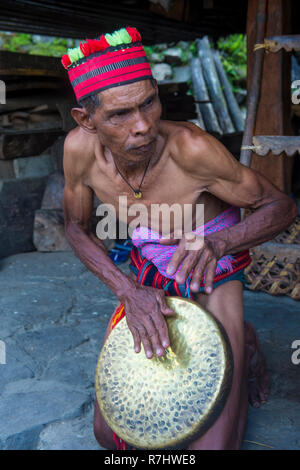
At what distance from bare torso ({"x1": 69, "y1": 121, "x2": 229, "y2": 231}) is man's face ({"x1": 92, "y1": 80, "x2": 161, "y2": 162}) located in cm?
18

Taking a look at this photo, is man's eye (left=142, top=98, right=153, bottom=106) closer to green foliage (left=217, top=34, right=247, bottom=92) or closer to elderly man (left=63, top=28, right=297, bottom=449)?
elderly man (left=63, top=28, right=297, bottom=449)

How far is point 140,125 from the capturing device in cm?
192

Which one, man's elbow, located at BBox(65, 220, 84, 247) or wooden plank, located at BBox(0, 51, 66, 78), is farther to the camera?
wooden plank, located at BBox(0, 51, 66, 78)

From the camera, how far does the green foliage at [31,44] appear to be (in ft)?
35.5

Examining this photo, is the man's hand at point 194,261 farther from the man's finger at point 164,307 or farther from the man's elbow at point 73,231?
the man's elbow at point 73,231

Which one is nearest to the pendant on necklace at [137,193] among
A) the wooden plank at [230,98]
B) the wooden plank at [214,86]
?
the wooden plank at [214,86]

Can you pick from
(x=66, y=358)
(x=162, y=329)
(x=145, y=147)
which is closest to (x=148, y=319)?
(x=162, y=329)

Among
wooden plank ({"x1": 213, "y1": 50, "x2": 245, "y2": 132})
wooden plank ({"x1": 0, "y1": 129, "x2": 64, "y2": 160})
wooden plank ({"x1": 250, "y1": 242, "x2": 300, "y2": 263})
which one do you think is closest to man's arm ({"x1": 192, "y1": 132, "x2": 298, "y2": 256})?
wooden plank ({"x1": 250, "y1": 242, "x2": 300, "y2": 263})

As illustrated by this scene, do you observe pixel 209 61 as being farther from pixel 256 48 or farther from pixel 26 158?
pixel 256 48

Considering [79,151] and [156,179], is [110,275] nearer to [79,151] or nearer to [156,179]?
[156,179]

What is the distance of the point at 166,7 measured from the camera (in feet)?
14.2

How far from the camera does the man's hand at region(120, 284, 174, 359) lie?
1.96m

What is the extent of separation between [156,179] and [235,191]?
0.32m

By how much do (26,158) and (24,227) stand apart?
2.11ft
